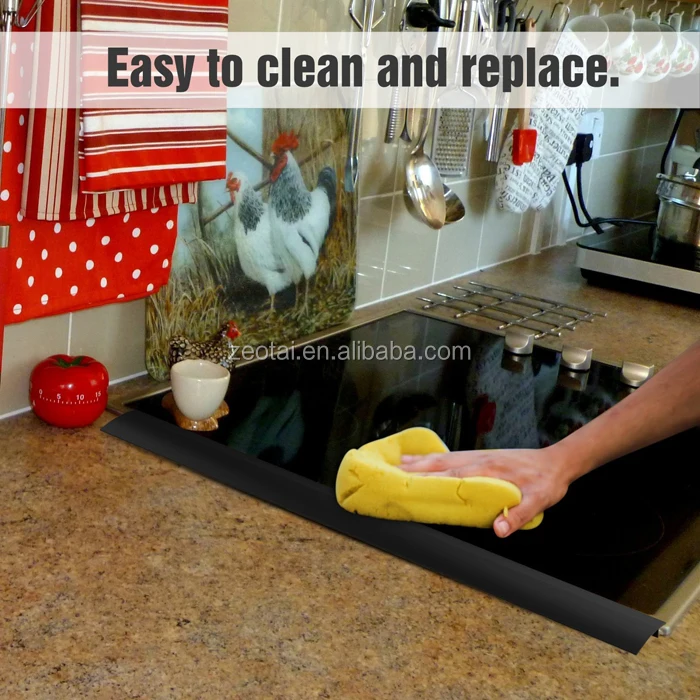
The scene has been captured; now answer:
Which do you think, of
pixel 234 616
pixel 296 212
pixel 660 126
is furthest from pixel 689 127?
pixel 234 616

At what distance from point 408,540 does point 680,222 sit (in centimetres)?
113

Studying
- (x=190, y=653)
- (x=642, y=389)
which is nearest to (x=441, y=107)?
(x=642, y=389)

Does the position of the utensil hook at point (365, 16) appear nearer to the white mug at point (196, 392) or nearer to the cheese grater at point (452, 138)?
the cheese grater at point (452, 138)

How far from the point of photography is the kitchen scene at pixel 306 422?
65 centimetres

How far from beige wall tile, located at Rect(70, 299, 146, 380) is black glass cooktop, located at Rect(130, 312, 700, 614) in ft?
0.27

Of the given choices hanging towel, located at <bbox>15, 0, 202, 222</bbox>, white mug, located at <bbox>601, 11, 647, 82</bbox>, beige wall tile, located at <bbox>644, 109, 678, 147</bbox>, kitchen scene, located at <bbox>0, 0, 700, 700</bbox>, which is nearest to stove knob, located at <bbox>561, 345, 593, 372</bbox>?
kitchen scene, located at <bbox>0, 0, 700, 700</bbox>

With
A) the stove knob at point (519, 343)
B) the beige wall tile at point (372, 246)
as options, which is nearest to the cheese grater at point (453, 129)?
the beige wall tile at point (372, 246)

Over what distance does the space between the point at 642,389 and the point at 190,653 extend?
0.46m

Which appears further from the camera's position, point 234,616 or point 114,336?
point 114,336

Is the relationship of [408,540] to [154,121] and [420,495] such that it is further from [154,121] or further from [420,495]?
[154,121]

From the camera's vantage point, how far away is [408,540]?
78 cm

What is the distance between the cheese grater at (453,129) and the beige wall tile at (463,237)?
0.27 ft

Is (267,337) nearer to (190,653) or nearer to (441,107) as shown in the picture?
(441,107)

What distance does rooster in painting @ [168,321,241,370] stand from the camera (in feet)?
3.32
